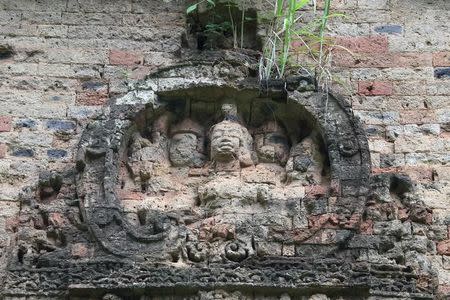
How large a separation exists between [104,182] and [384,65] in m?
2.02

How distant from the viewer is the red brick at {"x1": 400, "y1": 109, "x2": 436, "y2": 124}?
735 cm

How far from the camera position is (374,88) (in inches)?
297

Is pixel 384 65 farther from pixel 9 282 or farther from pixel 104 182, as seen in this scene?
pixel 9 282

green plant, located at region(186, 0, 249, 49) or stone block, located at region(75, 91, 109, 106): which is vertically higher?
green plant, located at region(186, 0, 249, 49)

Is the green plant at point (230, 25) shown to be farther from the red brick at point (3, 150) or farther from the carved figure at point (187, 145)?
the red brick at point (3, 150)

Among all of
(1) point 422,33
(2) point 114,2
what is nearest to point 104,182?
(2) point 114,2

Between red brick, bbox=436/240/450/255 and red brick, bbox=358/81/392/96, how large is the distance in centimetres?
116

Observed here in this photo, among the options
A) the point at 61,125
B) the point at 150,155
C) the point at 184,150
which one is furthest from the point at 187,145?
the point at 61,125

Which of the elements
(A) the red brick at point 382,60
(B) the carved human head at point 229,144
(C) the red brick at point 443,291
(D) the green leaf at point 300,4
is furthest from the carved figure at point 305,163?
(C) the red brick at point 443,291

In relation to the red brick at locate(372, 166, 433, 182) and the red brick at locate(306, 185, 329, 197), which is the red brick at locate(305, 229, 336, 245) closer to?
the red brick at locate(306, 185, 329, 197)

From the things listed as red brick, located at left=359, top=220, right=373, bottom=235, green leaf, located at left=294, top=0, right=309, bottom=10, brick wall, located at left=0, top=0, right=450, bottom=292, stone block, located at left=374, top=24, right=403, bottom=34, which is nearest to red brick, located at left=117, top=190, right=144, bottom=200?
brick wall, located at left=0, top=0, right=450, bottom=292

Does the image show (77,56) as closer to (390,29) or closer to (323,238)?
(390,29)

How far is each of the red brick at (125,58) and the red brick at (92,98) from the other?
0.27 meters

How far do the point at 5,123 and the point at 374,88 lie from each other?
2.33 m
